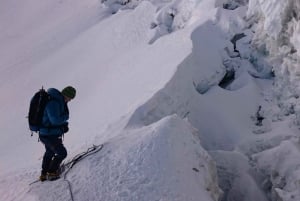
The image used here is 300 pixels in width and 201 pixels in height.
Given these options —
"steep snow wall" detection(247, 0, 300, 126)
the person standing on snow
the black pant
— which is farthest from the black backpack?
"steep snow wall" detection(247, 0, 300, 126)

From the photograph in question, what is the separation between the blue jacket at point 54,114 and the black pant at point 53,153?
0.43 feet

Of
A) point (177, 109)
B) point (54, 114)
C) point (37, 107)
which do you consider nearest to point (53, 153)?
point (54, 114)

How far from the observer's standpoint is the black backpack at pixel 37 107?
24.6ft

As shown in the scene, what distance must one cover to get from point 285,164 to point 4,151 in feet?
30.6

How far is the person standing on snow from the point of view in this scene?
7.55 metres

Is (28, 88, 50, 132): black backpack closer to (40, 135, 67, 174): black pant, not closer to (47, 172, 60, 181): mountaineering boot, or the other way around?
(40, 135, 67, 174): black pant

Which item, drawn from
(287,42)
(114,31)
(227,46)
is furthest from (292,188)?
(114,31)

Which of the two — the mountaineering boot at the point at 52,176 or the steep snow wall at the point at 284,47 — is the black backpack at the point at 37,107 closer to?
the mountaineering boot at the point at 52,176

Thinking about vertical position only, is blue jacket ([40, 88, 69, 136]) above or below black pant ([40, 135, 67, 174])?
above

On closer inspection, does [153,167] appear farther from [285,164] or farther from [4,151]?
[4,151]

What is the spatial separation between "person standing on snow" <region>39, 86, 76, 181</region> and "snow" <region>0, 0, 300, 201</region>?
0.97 ft

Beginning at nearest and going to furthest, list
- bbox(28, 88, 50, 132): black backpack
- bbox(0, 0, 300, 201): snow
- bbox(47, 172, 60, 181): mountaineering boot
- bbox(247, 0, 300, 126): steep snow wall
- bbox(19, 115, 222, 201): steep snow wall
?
bbox(19, 115, 222, 201): steep snow wall, bbox(28, 88, 50, 132): black backpack, bbox(0, 0, 300, 201): snow, bbox(47, 172, 60, 181): mountaineering boot, bbox(247, 0, 300, 126): steep snow wall

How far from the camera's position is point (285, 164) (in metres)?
9.09

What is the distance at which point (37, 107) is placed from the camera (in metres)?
7.49
